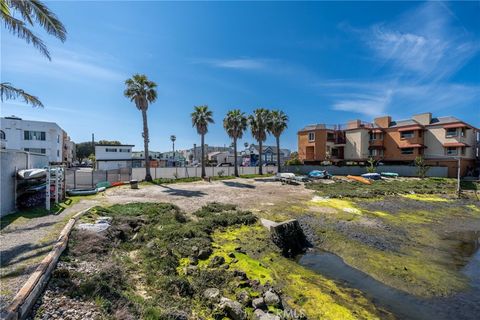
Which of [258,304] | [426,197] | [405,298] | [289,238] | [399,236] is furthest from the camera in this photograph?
[426,197]

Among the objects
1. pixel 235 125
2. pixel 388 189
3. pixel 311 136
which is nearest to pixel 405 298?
pixel 388 189

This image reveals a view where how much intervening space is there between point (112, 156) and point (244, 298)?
5511cm

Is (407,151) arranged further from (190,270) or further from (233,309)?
(233,309)

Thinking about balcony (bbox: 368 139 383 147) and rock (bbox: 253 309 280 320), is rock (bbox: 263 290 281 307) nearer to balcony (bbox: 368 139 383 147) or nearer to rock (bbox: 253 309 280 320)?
rock (bbox: 253 309 280 320)

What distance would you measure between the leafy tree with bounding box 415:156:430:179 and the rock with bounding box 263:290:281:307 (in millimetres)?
42173

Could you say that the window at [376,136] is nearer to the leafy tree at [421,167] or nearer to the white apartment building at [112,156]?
the leafy tree at [421,167]

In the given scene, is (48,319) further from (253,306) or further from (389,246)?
(389,246)

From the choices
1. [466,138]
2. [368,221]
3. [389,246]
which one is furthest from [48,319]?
[466,138]

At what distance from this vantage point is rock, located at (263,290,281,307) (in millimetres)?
6867

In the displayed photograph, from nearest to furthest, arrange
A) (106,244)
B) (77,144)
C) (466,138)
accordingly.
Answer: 1. (106,244)
2. (466,138)
3. (77,144)

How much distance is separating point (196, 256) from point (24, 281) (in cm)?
534

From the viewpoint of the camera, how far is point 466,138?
41.9 meters

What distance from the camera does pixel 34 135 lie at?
39.3 metres

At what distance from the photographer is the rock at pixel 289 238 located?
468 inches
